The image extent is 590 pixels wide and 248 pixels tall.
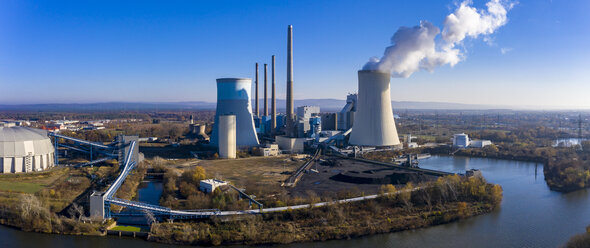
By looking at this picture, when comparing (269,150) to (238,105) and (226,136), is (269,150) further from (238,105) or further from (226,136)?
(238,105)

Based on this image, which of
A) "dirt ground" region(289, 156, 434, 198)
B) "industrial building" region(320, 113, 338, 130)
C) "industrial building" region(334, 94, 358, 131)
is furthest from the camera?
→ "industrial building" region(320, 113, 338, 130)

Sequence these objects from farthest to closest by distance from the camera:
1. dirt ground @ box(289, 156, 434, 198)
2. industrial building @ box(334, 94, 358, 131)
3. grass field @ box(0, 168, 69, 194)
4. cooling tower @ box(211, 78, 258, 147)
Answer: industrial building @ box(334, 94, 358, 131)
cooling tower @ box(211, 78, 258, 147)
grass field @ box(0, 168, 69, 194)
dirt ground @ box(289, 156, 434, 198)

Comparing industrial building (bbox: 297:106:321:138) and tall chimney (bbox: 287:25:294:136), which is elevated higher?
tall chimney (bbox: 287:25:294:136)

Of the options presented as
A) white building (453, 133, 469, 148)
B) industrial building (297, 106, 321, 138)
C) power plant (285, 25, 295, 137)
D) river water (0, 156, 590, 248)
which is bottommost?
river water (0, 156, 590, 248)

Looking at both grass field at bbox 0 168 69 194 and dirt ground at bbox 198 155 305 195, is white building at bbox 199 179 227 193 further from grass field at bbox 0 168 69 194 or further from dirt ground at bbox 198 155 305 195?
grass field at bbox 0 168 69 194

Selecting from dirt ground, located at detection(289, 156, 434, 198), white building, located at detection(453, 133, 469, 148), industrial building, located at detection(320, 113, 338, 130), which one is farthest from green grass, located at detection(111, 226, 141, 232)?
white building, located at detection(453, 133, 469, 148)

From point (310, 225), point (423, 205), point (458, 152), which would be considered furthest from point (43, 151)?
point (458, 152)

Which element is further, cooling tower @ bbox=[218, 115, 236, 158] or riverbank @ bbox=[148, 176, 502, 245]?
cooling tower @ bbox=[218, 115, 236, 158]
